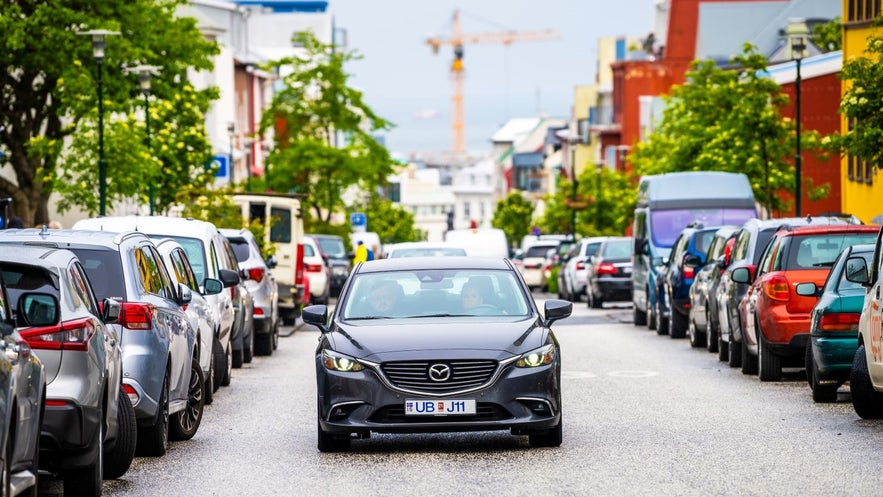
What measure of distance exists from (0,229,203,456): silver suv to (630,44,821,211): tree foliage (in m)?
37.2

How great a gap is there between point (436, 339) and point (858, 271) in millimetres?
4068

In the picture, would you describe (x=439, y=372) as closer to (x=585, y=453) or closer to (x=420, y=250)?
(x=585, y=453)

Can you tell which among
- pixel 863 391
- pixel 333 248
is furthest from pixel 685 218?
pixel 333 248

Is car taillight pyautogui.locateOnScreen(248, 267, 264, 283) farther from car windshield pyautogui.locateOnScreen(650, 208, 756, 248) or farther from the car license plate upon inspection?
the car license plate

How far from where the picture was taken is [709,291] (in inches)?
999

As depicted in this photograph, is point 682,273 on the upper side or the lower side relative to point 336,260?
upper

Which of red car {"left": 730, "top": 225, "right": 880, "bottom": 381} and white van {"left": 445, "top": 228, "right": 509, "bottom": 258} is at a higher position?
red car {"left": 730, "top": 225, "right": 880, "bottom": 381}

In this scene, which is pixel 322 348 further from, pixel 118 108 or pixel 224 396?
pixel 118 108

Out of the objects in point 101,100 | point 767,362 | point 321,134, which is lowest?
point 767,362

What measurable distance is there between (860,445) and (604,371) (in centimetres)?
883

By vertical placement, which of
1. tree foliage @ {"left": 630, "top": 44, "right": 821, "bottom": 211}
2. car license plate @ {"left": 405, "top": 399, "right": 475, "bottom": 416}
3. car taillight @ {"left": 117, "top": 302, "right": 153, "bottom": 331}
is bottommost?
car license plate @ {"left": 405, "top": 399, "right": 475, "bottom": 416}

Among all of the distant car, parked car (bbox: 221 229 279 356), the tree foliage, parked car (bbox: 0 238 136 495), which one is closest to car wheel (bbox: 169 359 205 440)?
parked car (bbox: 0 238 136 495)

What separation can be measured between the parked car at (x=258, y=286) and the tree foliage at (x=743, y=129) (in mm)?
25431

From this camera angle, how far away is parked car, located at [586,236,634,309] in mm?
42219
